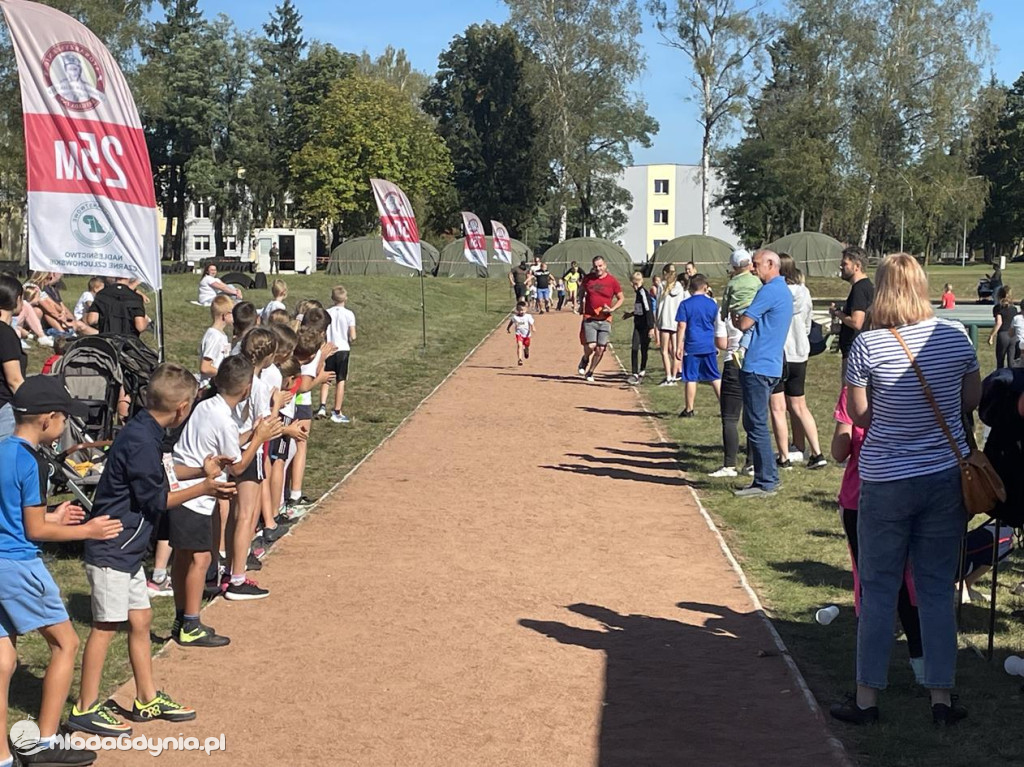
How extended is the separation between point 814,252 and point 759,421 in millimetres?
48685

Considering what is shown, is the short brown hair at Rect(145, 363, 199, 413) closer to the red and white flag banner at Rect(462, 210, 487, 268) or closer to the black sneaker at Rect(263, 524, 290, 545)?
the black sneaker at Rect(263, 524, 290, 545)

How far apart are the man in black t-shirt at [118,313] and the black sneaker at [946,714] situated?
1045 cm

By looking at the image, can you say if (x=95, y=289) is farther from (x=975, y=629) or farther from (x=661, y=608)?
(x=975, y=629)

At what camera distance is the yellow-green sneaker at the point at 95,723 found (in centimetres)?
536

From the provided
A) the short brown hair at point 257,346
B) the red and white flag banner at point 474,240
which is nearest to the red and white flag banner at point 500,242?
the red and white flag banner at point 474,240

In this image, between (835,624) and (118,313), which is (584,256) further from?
(835,624)

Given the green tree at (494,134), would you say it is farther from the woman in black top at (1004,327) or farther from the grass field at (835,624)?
the grass field at (835,624)

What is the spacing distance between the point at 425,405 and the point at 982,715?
1307 centimetres

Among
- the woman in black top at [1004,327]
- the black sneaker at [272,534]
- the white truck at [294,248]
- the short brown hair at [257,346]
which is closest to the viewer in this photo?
the short brown hair at [257,346]

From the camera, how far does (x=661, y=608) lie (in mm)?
7809

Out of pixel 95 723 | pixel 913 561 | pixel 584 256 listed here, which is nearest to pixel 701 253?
pixel 584 256

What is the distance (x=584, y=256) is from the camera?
58719mm

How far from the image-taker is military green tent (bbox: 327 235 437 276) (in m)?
60.4

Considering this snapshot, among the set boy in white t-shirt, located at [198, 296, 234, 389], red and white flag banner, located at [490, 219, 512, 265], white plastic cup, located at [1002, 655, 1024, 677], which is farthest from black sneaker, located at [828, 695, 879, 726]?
red and white flag banner, located at [490, 219, 512, 265]
